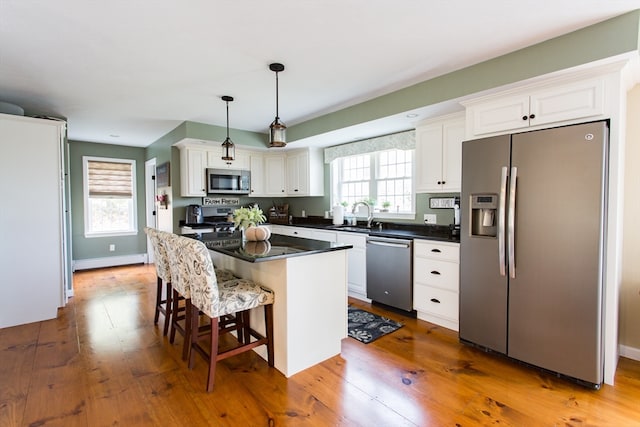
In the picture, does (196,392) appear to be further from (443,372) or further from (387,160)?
(387,160)

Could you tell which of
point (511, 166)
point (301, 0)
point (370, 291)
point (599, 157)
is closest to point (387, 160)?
point (370, 291)

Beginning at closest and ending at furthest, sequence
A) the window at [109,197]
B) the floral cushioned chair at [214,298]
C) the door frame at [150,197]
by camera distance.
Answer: the floral cushioned chair at [214,298] < the window at [109,197] < the door frame at [150,197]

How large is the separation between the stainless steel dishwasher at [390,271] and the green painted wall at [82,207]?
4.98m

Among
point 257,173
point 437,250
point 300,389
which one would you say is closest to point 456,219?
point 437,250

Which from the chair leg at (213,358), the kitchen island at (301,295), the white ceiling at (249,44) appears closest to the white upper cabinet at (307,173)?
the white ceiling at (249,44)

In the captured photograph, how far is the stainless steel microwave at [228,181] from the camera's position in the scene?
5.00 meters

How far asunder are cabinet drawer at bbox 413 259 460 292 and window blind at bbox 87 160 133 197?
18.8ft

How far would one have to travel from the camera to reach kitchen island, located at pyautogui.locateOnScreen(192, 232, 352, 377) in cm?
228

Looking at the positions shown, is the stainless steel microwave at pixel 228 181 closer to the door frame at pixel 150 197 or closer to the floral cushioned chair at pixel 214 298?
the door frame at pixel 150 197

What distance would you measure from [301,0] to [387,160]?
2.88 metres

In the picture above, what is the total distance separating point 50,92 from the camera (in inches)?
130

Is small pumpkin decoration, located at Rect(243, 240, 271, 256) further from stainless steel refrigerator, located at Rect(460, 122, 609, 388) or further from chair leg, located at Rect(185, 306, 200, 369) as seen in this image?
stainless steel refrigerator, located at Rect(460, 122, 609, 388)

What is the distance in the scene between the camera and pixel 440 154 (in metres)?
3.41

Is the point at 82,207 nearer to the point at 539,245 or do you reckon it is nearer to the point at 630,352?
the point at 539,245
